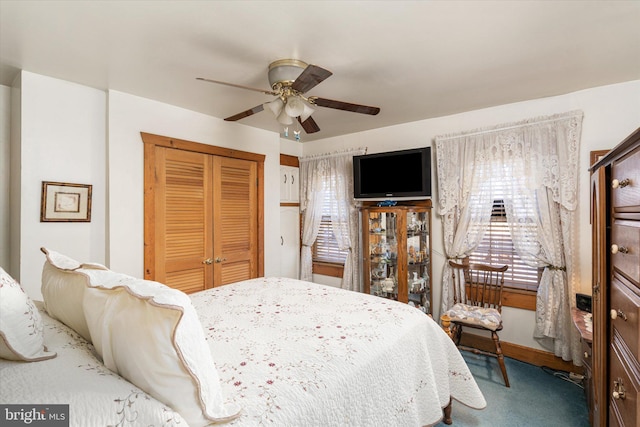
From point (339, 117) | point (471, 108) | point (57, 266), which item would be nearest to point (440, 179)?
point (471, 108)

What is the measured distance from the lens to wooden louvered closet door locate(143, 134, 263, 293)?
298cm

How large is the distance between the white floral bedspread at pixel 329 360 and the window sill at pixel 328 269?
195 cm

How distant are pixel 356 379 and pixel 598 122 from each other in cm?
305

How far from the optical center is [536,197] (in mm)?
2871

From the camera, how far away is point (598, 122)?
2.65 m

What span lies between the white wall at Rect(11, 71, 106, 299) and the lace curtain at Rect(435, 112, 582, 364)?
11.6 feet

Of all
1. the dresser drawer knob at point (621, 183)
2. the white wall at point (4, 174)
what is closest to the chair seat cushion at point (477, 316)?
the dresser drawer knob at point (621, 183)

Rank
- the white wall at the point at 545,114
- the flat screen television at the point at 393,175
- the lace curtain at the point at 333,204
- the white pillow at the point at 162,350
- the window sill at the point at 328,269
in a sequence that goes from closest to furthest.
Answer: the white pillow at the point at 162,350 < the white wall at the point at 545,114 < the flat screen television at the point at 393,175 < the lace curtain at the point at 333,204 < the window sill at the point at 328,269

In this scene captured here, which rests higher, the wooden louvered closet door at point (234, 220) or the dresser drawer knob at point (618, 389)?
the wooden louvered closet door at point (234, 220)

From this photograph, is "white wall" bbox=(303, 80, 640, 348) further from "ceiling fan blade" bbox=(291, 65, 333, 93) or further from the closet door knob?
"ceiling fan blade" bbox=(291, 65, 333, 93)

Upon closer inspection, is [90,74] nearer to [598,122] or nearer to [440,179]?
[440,179]

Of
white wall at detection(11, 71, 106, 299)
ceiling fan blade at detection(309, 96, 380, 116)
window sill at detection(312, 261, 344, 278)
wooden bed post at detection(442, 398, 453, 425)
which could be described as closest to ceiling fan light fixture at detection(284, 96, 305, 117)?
ceiling fan blade at detection(309, 96, 380, 116)

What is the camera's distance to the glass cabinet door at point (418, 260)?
11.3ft

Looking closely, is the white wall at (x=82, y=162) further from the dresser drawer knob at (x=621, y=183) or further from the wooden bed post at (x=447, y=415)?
the dresser drawer knob at (x=621, y=183)
